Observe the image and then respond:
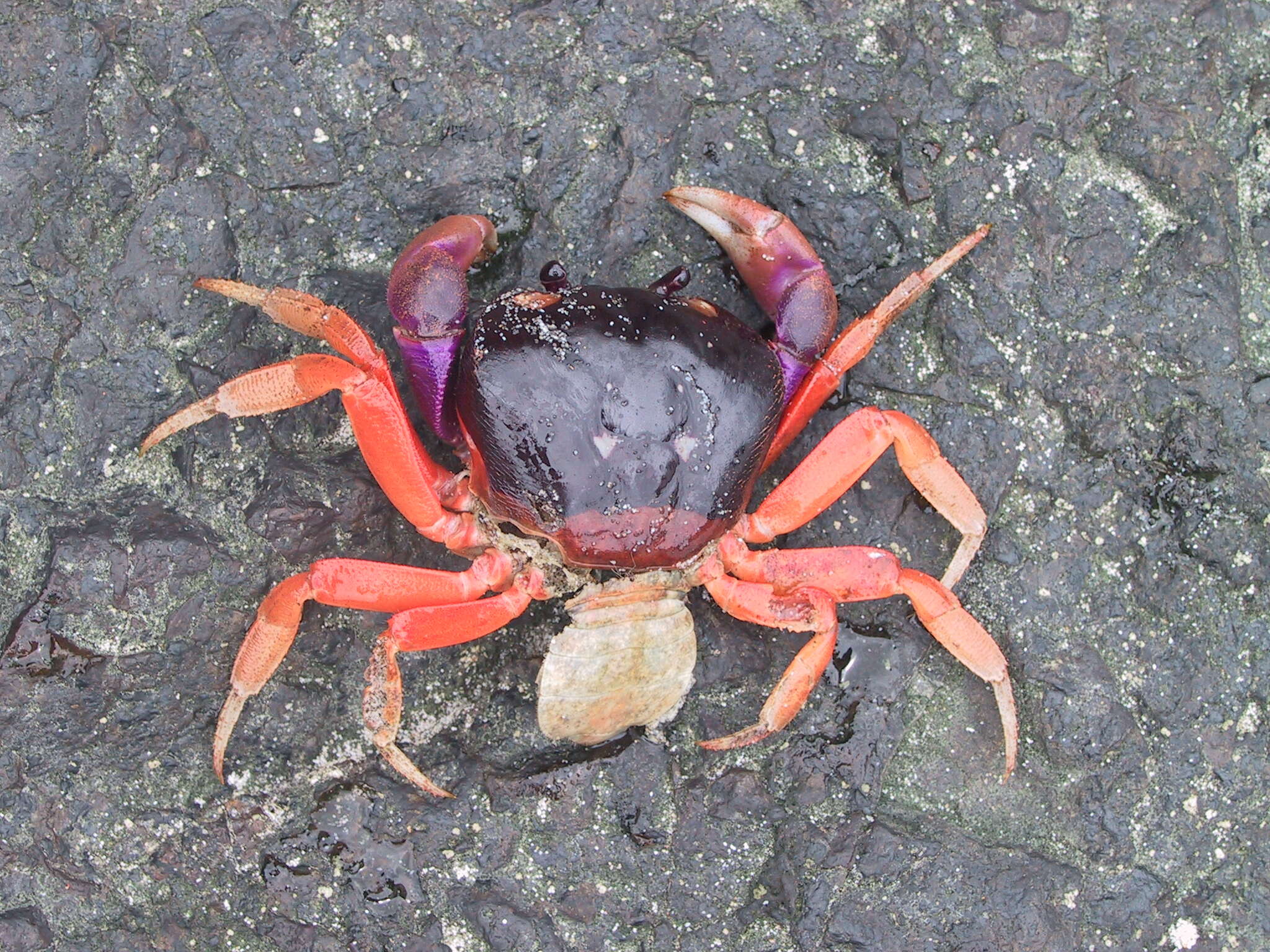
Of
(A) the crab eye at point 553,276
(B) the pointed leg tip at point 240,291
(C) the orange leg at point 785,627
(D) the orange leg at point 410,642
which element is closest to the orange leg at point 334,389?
(B) the pointed leg tip at point 240,291

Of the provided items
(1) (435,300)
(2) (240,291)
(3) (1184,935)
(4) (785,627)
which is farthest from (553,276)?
(3) (1184,935)

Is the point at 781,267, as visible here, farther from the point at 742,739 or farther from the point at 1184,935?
the point at 1184,935

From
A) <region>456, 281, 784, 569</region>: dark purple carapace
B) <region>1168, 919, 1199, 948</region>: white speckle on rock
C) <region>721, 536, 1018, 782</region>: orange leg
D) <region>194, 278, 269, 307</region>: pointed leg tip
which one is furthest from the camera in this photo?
<region>1168, 919, 1199, 948</region>: white speckle on rock

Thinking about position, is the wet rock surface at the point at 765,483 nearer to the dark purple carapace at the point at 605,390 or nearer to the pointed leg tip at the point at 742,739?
the pointed leg tip at the point at 742,739

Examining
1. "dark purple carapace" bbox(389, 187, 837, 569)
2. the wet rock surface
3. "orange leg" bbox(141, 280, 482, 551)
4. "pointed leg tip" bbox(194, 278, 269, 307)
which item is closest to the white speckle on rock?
the wet rock surface

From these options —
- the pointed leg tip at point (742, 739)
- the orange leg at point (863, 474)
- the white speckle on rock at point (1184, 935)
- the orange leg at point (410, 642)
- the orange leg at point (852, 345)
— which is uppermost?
the orange leg at point (852, 345)

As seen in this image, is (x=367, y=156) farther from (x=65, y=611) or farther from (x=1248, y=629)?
(x=1248, y=629)

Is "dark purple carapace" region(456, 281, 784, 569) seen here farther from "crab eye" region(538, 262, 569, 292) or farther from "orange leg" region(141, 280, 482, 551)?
"orange leg" region(141, 280, 482, 551)
